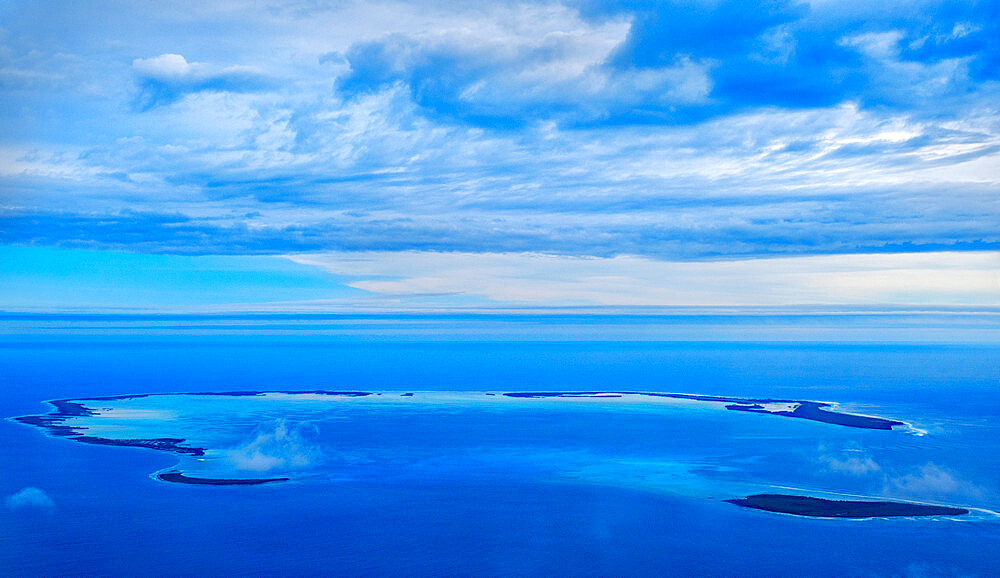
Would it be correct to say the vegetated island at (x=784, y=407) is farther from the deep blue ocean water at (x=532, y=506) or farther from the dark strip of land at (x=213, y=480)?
the dark strip of land at (x=213, y=480)

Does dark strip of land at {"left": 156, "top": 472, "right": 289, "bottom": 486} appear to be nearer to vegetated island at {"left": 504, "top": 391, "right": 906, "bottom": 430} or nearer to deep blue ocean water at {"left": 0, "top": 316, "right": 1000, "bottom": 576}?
deep blue ocean water at {"left": 0, "top": 316, "right": 1000, "bottom": 576}

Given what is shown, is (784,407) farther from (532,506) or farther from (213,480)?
(213,480)

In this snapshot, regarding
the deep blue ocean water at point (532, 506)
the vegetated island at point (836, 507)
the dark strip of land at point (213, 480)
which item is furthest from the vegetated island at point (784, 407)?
the dark strip of land at point (213, 480)

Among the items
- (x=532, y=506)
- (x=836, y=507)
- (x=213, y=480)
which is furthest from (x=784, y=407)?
(x=213, y=480)

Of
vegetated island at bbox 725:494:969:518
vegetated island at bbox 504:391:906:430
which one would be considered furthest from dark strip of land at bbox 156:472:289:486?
vegetated island at bbox 504:391:906:430

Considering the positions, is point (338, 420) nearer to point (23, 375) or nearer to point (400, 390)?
point (400, 390)
